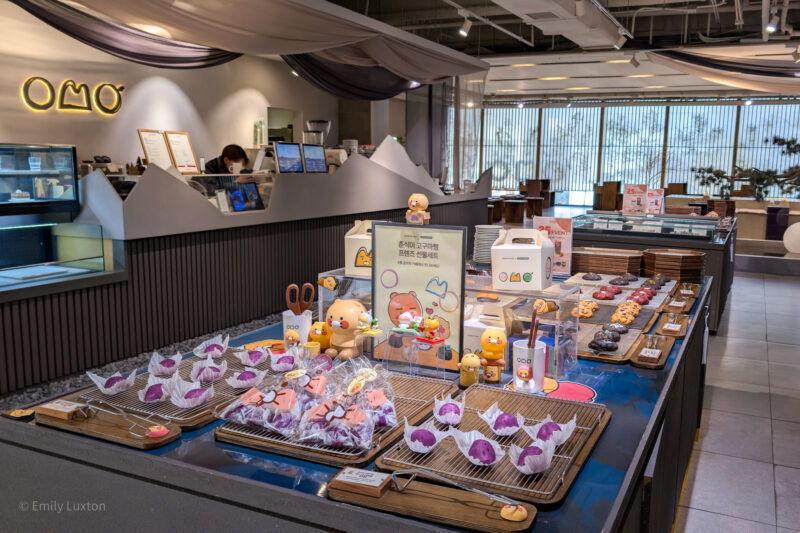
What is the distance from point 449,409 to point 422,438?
18cm

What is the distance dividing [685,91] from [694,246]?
1052cm

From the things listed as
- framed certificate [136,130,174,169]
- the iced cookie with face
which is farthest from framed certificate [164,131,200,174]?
the iced cookie with face

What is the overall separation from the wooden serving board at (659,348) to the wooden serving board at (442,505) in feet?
3.98

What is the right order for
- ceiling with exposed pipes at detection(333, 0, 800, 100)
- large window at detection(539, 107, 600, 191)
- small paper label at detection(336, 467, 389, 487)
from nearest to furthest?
small paper label at detection(336, 467, 389, 487)
ceiling with exposed pipes at detection(333, 0, 800, 100)
large window at detection(539, 107, 600, 191)

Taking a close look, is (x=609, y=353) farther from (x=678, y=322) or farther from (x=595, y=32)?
(x=595, y=32)

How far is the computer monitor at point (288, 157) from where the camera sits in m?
6.12

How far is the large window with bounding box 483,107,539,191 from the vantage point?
61.6ft

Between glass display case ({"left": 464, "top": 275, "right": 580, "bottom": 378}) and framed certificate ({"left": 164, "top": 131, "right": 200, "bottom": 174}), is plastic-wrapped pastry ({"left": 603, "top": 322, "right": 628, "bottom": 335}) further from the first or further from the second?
framed certificate ({"left": 164, "top": 131, "right": 200, "bottom": 174})

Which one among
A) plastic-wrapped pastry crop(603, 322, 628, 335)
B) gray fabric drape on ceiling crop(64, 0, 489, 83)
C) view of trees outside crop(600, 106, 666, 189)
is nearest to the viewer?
plastic-wrapped pastry crop(603, 322, 628, 335)

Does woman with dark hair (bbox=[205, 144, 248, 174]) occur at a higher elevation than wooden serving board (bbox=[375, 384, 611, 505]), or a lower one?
higher

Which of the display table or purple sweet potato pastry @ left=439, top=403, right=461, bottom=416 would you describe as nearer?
the display table

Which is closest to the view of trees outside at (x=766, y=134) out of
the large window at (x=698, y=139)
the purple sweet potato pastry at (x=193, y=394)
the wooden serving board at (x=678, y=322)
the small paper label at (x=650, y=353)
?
the large window at (x=698, y=139)

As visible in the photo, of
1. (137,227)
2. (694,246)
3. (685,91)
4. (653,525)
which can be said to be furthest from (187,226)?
(685,91)

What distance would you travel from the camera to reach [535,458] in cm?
144
